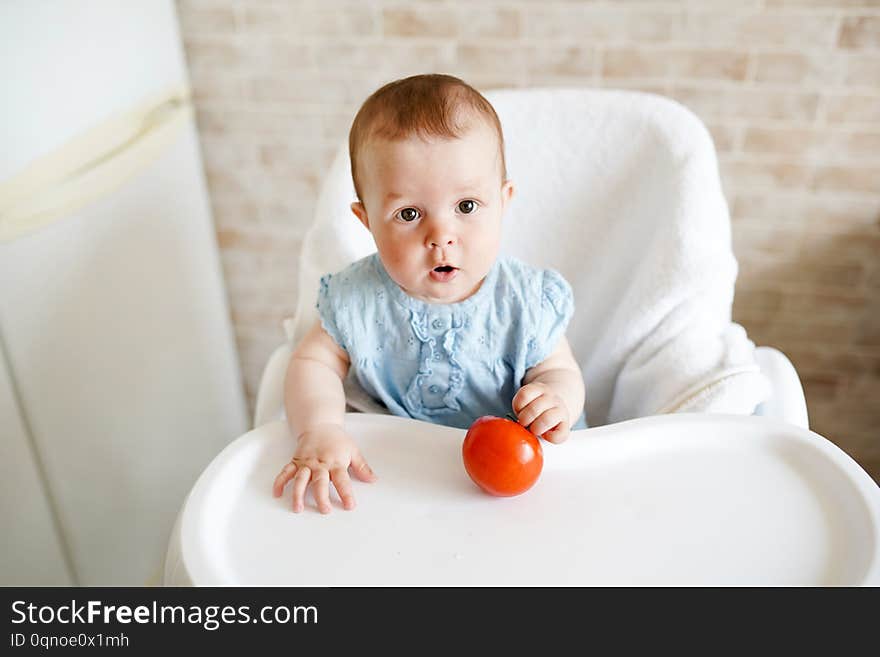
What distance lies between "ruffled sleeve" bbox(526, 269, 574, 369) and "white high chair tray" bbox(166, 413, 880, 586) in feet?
0.50

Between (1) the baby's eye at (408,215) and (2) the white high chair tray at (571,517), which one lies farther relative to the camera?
(1) the baby's eye at (408,215)

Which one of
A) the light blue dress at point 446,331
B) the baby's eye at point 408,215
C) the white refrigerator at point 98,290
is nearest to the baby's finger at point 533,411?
the light blue dress at point 446,331

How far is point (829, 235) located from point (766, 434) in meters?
0.87

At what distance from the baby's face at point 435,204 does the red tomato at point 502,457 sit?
0.18 m

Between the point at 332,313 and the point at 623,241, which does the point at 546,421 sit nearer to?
the point at 332,313

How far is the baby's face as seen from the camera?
846mm

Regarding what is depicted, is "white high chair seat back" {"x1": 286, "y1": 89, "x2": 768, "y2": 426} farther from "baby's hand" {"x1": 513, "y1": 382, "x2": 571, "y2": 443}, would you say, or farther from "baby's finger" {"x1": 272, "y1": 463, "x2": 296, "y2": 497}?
"baby's finger" {"x1": 272, "y1": 463, "x2": 296, "y2": 497}

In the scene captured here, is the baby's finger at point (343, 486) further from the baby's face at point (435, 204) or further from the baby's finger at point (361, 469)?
the baby's face at point (435, 204)

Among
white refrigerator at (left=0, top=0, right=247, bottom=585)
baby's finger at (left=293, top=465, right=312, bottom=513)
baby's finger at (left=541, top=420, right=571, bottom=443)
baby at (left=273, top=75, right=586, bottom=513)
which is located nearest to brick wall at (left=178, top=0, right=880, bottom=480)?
white refrigerator at (left=0, top=0, right=247, bottom=585)

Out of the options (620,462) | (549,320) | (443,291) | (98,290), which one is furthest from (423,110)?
(98,290)

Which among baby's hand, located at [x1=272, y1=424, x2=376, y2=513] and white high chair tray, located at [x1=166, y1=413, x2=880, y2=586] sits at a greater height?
baby's hand, located at [x1=272, y1=424, x2=376, y2=513]

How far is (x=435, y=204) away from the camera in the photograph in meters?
0.86

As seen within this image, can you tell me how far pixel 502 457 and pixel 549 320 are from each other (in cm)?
27

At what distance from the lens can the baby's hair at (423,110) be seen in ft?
2.77
